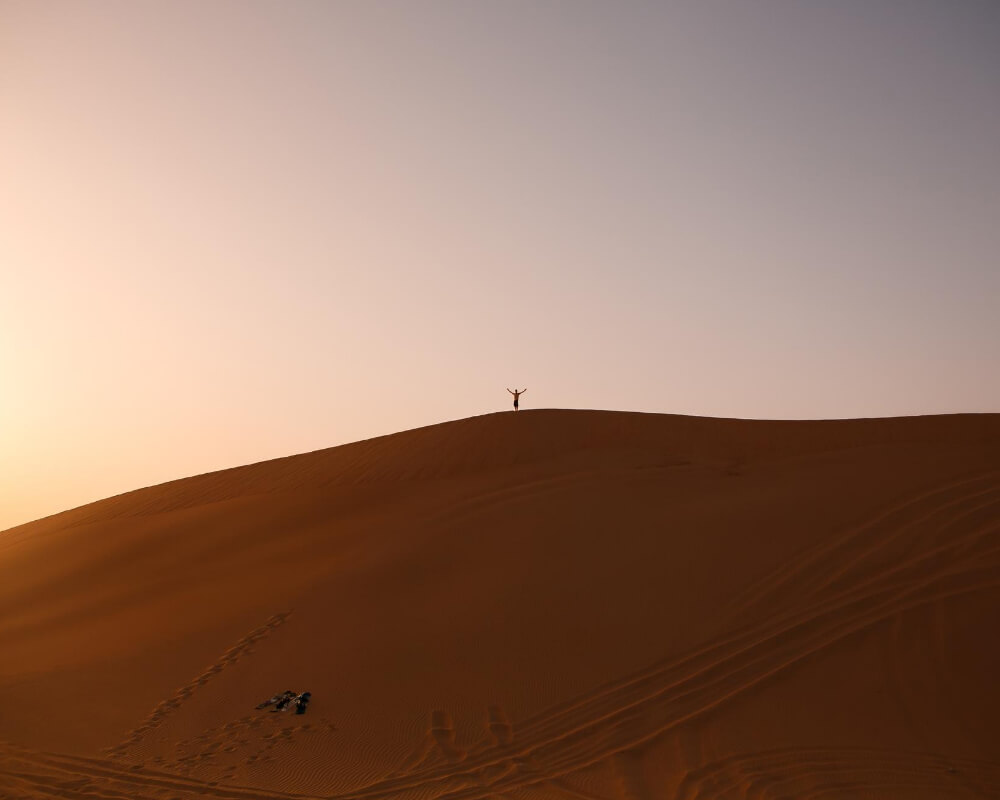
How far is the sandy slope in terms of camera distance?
9.39 metres

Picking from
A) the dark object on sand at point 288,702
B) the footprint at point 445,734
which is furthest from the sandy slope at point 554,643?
the dark object on sand at point 288,702

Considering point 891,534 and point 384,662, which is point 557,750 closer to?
point 384,662

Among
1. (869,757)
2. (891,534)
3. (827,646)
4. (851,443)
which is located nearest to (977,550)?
(891,534)

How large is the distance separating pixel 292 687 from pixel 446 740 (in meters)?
2.68

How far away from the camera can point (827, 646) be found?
11016 mm

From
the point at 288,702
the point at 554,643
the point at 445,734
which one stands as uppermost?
the point at 554,643

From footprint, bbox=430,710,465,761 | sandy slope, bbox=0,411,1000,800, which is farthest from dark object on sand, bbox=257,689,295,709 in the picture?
footprint, bbox=430,710,465,761

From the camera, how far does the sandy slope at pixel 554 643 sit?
30.8ft

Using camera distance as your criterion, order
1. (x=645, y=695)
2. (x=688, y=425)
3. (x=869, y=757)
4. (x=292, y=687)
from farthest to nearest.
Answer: (x=688, y=425) → (x=292, y=687) → (x=645, y=695) → (x=869, y=757)

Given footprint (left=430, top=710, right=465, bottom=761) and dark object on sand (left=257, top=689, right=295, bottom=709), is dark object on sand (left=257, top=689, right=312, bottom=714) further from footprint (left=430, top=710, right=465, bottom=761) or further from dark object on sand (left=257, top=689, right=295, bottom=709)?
footprint (left=430, top=710, right=465, bottom=761)

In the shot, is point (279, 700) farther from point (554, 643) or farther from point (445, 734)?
point (554, 643)

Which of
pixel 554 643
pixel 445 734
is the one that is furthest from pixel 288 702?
pixel 554 643

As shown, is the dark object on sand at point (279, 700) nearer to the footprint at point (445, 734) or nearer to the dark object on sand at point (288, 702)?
the dark object on sand at point (288, 702)

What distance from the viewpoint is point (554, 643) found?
1201 cm
